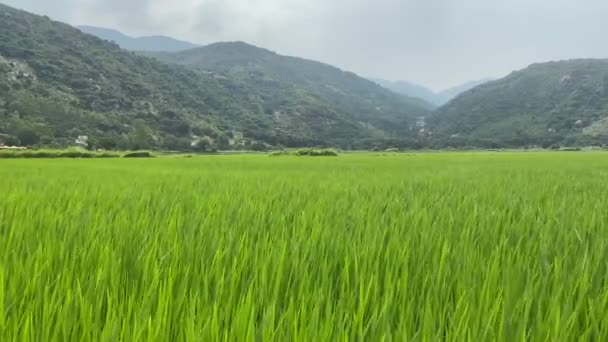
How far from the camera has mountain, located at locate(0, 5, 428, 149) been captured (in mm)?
61812

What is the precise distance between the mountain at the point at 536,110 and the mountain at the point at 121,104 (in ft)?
96.9

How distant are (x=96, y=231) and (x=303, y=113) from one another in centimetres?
11807

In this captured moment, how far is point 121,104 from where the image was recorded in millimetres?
77188

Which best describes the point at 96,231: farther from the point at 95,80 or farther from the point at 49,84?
the point at 95,80

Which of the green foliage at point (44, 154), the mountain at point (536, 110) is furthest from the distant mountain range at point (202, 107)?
the green foliage at point (44, 154)

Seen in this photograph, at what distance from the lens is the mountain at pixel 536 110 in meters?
94.3

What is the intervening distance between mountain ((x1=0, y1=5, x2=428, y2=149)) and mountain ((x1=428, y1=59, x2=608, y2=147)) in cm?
2953

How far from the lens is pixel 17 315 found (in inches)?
42.5

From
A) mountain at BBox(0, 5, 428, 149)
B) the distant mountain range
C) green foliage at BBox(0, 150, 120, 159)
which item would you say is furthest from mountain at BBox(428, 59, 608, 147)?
green foliage at BBox(0, 150, 120, 159)

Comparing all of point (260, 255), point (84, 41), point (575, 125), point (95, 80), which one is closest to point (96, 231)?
point (260, 255)

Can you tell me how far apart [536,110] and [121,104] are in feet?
314

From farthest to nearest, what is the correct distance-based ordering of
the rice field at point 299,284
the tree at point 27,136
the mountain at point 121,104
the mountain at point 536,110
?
1. the mountain at point 536,110
2. the mountain at point 121,104
3. the tree at point 27,136
4. the rice field at point 299,284

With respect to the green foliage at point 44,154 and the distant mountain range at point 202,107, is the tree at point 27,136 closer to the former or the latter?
the distant mountain range at point 202,107

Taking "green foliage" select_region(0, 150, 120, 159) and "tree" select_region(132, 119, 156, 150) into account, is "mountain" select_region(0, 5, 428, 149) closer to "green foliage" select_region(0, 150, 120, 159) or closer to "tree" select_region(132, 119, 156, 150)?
"tree" select_region(132, 119, 156, 150)
